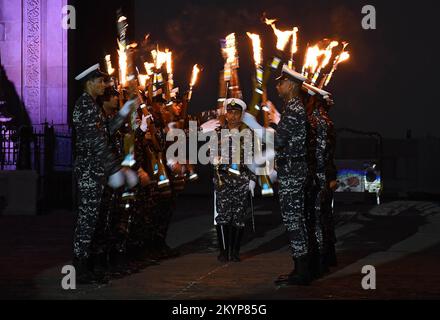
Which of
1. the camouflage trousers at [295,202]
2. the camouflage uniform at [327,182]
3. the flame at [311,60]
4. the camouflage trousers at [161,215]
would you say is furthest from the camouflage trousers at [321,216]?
the camouflage trousers at [161,215]

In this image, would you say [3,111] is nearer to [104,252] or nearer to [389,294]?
[104,252]

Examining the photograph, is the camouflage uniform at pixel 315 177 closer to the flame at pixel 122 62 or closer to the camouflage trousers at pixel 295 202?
the camouflage trousers at pixel 295 202

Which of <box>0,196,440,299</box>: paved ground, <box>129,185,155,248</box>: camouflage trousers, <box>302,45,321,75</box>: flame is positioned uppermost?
<box>302,45,321,75</box>: flame

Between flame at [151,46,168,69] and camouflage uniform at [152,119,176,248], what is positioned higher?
flame at [151,46,168,69]

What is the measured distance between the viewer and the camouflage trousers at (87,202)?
992 centimetres

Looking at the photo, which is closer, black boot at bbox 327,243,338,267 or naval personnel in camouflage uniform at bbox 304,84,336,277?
naval personnel in camouflage uniform at bbox 304,84,336,277

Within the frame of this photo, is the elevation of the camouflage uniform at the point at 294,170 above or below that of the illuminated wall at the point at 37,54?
below

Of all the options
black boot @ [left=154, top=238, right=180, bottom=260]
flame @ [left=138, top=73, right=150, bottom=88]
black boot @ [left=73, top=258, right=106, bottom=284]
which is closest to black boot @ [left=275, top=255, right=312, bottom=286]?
black boot @ [left=73, top=258, right=106, bottom=284]

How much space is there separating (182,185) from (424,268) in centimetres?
346

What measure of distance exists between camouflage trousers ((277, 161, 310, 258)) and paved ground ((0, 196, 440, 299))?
1.49ft

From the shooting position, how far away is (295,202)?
1003 cm

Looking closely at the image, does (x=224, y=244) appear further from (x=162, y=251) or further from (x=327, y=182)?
(x=327, y=182)

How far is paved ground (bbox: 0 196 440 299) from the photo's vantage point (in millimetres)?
9391

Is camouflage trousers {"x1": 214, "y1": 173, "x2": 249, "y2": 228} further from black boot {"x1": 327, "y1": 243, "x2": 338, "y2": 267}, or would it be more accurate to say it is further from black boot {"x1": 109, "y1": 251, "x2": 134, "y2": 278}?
black boot {"x1": 109, "y1": 251, "x2": 134, "y2": 278}
